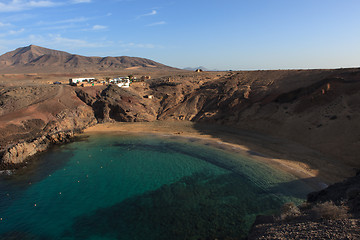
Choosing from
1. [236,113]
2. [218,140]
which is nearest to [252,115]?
[236,113]

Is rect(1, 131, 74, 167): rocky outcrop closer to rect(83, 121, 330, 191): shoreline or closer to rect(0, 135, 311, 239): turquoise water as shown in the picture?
rect(0, 135, 311, 239): turquoise water

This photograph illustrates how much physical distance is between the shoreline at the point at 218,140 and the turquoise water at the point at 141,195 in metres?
1.41

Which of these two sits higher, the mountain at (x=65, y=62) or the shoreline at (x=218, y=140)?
the mountain at (x=65, y=62)

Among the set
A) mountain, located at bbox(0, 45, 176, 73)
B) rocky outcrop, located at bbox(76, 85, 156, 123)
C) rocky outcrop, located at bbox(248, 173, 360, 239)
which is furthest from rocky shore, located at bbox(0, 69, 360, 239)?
mountain, located at bbox(0, 45, 176, 73)

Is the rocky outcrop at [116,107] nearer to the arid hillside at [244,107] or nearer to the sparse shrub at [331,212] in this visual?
the arid hillside at [244,107]

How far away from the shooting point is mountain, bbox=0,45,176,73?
148000 millimetres

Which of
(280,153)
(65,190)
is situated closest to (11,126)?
(65,190)

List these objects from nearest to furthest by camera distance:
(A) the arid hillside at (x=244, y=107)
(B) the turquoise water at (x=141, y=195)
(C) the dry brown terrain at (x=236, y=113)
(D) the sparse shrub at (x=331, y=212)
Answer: (D) the sparse shrub at (x=331, y=212) → (B) the turquoise water at (x=141, y=195) → (C) the dry brown terrain at (x=236, y=113) → (A) the arid hillside at (x=244, y=107)

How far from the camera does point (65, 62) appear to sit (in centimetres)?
16025

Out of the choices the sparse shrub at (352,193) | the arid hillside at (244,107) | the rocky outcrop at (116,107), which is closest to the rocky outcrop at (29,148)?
the arid hillside at (244,107)

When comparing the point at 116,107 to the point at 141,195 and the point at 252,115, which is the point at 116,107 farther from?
the point at 141,195

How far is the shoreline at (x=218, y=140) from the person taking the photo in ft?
74.7

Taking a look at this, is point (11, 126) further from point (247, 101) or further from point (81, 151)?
point (247, 101)

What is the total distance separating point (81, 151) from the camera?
3238cm
